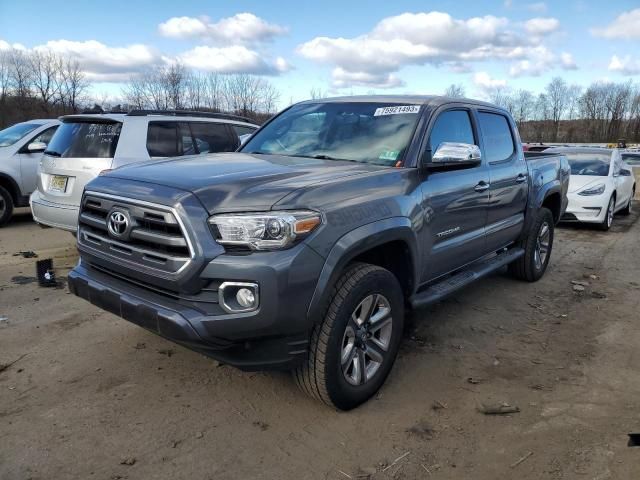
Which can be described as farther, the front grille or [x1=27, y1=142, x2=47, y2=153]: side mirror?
[x1=27, y1=142, x2=47, y2=153]: side mirror

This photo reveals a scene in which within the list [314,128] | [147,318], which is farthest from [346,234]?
[314,128]

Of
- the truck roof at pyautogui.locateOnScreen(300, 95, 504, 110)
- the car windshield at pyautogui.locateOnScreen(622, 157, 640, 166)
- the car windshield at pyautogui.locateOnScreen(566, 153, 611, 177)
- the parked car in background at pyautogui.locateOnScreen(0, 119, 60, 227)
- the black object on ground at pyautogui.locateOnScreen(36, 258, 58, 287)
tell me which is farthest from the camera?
the car windshield at pyautogui.locateOnScreen(622, 157, 640, 166)

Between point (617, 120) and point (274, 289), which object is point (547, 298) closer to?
point (274, 289)

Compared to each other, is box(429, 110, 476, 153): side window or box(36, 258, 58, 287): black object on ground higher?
box(429, 110, 476, 153): side window

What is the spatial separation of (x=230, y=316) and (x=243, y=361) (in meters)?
0.31

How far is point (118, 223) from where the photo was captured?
297 cm

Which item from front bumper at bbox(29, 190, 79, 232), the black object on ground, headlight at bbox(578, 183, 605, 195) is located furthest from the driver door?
headlight at bbox(578, 183, 605, 195)

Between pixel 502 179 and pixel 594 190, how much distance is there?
620 cm

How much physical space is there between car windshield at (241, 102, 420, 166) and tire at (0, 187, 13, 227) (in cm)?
606

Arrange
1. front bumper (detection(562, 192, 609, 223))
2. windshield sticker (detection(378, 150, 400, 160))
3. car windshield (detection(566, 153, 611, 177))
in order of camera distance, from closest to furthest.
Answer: windshield sticker (detection(378, 150, 400, 160)), front bumper (detection(562, 192, 609, 223)), car windshield (detection(566, 153, 611, 177))

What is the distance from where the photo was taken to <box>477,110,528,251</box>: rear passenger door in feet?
15.5

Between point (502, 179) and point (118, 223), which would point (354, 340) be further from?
point (502, 179)

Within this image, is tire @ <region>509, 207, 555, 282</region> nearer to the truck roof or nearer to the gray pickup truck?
the gray pickup truck

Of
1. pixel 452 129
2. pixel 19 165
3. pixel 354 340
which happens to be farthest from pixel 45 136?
pixel 354 340
